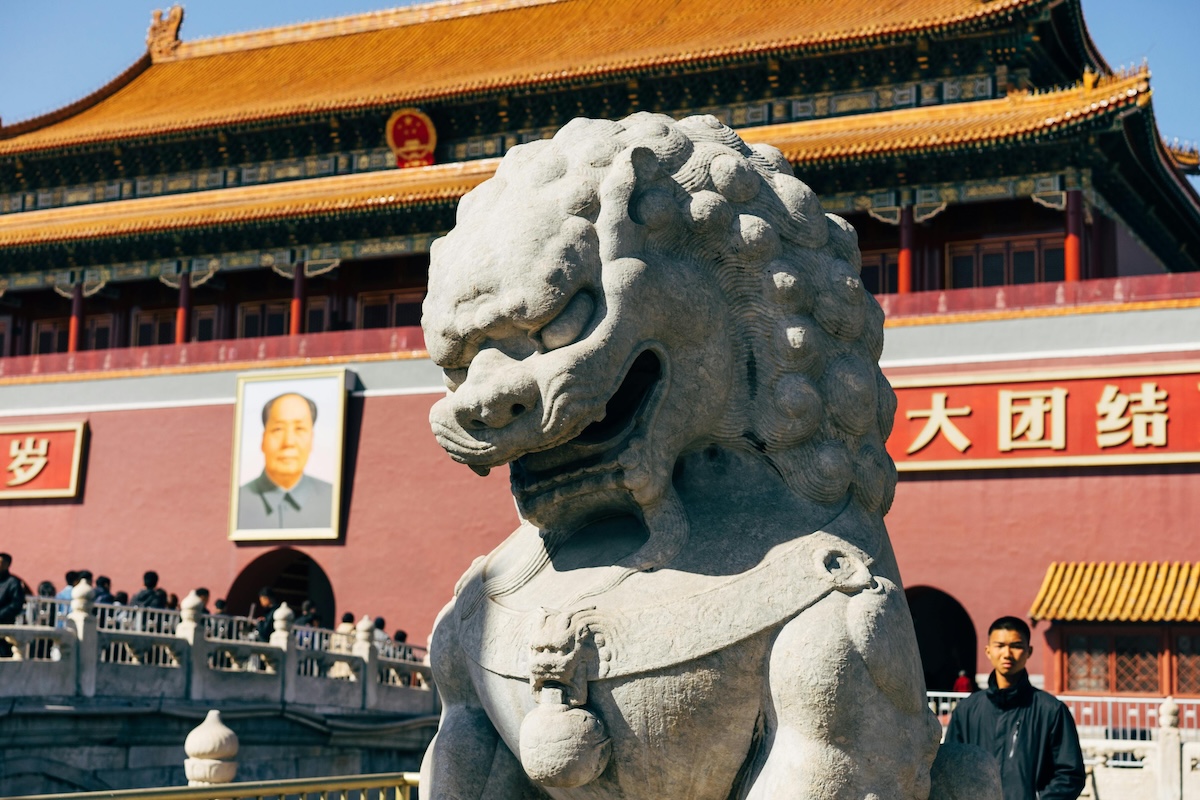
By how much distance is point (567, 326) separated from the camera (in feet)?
9.37

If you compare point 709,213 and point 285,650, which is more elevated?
point 285,650

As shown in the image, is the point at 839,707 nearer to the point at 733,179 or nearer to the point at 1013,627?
the point at 733,179

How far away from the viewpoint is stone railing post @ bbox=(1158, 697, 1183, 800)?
1080 cm

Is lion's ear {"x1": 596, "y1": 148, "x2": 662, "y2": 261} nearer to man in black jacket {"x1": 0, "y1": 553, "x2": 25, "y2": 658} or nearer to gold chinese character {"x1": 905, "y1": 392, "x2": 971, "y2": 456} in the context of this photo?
man in black jacket {"x1": 0, "y1": 553, "x2": 25, "y2": 658}

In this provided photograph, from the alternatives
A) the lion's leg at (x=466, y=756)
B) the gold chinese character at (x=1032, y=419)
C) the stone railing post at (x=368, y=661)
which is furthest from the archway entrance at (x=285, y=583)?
the lion's leg at (x=466, y=756)

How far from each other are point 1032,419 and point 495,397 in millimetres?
13542

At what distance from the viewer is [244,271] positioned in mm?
22484

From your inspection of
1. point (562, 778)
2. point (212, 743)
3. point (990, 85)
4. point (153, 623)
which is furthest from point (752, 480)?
point (990, 85)

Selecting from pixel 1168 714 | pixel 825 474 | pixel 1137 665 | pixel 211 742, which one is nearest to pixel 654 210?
pixel 825 474

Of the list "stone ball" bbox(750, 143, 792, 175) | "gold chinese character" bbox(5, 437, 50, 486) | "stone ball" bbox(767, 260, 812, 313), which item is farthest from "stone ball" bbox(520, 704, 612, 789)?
"gold chinese character" bbox(5, 437, 50, 486)

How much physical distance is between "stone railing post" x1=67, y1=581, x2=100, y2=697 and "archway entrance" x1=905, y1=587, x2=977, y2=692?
30.0ft

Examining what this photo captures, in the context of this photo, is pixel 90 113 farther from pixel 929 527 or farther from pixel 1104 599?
pixel 1104 599

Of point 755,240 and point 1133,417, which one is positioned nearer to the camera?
point 755,240

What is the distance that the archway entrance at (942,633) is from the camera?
17.7 metres
